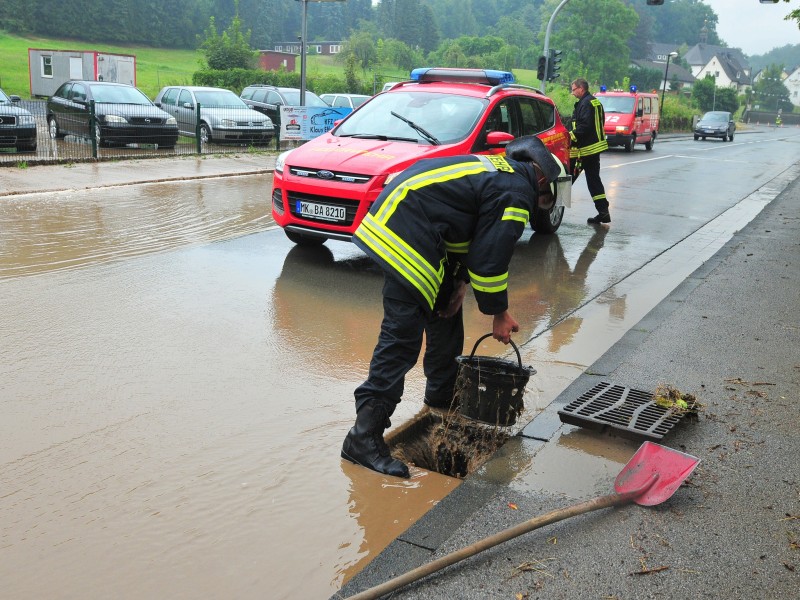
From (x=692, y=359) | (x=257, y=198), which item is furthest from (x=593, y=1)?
(x=692, y=359)

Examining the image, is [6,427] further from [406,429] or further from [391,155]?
[391,155]

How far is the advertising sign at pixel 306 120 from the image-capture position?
65.6ft

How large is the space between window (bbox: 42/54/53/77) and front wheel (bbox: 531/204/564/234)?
103 ft

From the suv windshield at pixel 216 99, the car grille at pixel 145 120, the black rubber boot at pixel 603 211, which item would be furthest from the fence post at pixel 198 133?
the black rubber boot at pixel 603 211

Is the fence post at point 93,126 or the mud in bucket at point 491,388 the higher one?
the fence post at point 93,126

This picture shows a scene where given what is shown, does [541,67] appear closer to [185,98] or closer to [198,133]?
[185,98]

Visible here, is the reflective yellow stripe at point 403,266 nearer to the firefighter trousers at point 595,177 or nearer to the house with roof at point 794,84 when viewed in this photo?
the firefighter trousers at point 595,177

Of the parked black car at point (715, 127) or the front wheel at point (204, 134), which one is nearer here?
the front wheel at point (204, 134)

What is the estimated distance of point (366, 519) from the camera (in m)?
3.49

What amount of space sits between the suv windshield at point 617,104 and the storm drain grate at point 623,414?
85.2ft

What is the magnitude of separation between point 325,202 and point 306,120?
13.0m

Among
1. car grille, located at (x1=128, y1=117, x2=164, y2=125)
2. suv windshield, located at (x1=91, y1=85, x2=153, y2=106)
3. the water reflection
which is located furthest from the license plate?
suv windshield, located at (x1=91, y1=85, x2=153, y2=106)

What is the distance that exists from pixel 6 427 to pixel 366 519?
1.99 meters

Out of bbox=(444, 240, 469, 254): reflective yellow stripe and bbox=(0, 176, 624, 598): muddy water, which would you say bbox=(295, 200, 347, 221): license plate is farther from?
bbox=(444, 240, 469, 254): reflective yellow stripe
